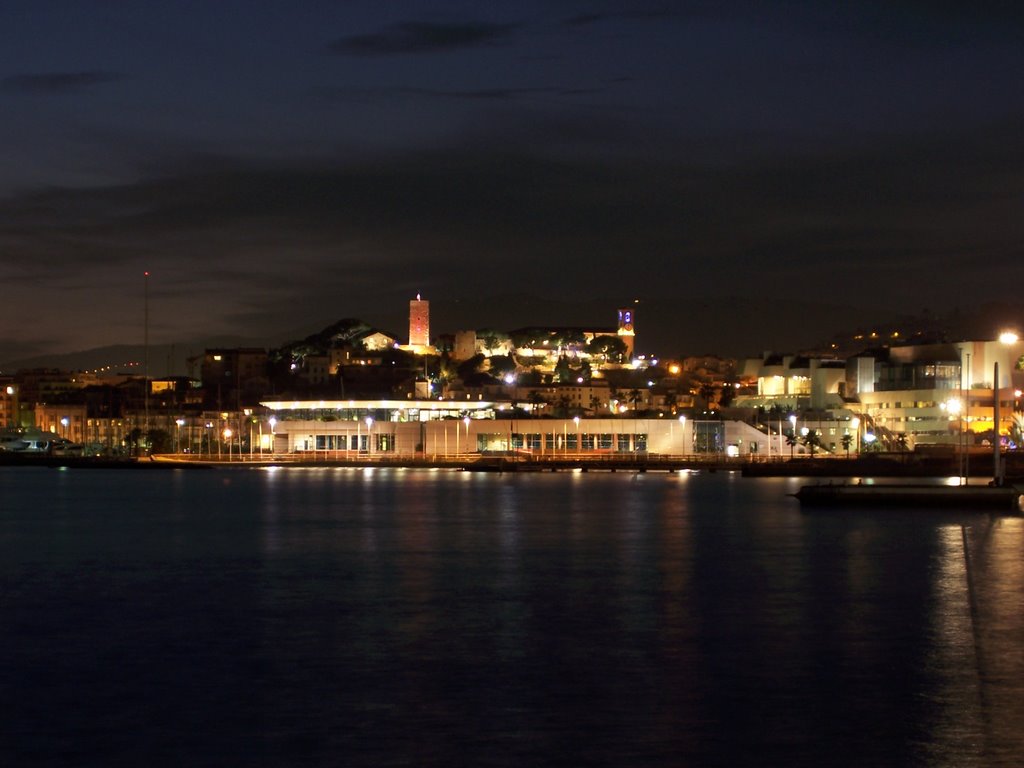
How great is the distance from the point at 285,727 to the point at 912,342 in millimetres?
105614

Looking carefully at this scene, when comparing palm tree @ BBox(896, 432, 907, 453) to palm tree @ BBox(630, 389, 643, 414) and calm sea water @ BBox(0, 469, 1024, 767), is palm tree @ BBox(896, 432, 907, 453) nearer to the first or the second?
palm tree @ BBox(630, 389, 643, 414)

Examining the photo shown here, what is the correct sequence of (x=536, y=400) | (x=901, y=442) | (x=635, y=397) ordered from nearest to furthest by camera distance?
(x=901, y=442)
(x=536, y=400)
(x=635, y=397)

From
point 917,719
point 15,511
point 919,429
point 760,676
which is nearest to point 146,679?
point 760,676

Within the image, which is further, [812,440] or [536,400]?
[536,400]

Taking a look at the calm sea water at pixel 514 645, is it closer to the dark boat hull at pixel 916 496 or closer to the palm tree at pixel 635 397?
the dark boat hull at pixel 916 496

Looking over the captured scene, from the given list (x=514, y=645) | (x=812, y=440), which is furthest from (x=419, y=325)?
(x=514, y=645)

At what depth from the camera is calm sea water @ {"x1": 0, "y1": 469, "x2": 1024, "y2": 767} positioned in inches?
559

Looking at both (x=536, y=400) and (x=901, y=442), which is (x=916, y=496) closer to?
(x=901, y=442)

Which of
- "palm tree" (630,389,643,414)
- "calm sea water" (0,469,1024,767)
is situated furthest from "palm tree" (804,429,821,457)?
"calm sea water" (0,469,1024,767)

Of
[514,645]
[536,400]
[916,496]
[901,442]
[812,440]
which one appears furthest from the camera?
[536,400]

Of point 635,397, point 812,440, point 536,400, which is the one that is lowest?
point 812,440

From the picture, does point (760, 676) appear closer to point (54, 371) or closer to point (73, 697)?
point (73, 697)

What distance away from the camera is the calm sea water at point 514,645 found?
14188 mm

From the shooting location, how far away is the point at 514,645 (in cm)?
1983
